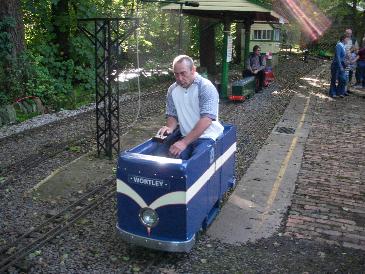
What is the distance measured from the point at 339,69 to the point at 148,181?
12843mm

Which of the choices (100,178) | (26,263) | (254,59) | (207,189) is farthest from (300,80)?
(26,263)

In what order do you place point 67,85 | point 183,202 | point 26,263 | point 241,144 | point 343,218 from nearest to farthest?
point 183,202 < point 26,263 < point 343,218 < point 241,144 < point 67,85

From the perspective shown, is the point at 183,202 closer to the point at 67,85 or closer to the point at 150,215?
the point at 150,215

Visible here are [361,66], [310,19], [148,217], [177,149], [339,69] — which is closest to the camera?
[148,217]

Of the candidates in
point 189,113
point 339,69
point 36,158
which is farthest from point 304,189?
point 339,69

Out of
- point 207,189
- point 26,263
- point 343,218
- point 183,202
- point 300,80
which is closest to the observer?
point 183,202

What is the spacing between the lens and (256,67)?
17656 millimetres

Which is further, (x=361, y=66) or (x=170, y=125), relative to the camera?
(x=361, y=66)

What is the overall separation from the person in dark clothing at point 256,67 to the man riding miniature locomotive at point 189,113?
39.6 ft

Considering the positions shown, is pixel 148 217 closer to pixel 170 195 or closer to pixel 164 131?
pixel 170 195

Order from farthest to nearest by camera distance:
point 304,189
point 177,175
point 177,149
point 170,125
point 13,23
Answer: point 13,23 < point 304,189 < point 170,125 < point 177,149 < point 177,175

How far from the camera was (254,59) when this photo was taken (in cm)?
1770

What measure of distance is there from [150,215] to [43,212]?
232cm

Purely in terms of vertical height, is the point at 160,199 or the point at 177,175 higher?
the point at 177,175
